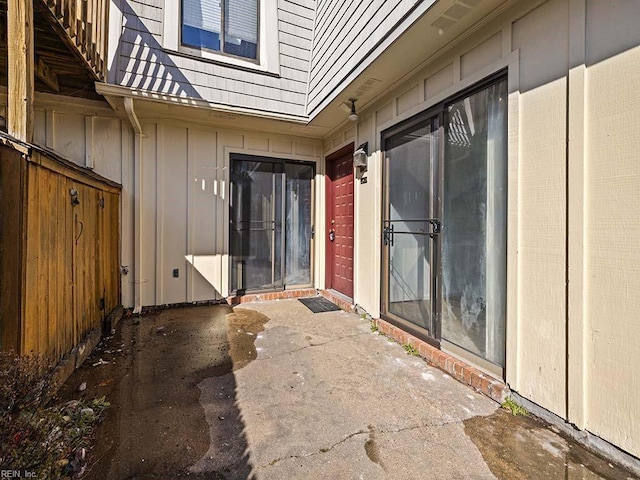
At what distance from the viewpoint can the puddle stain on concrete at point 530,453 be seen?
4.88 feet

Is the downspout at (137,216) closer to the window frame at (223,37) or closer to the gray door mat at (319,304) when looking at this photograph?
the window frame at (223,37)

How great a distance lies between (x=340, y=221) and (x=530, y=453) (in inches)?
141

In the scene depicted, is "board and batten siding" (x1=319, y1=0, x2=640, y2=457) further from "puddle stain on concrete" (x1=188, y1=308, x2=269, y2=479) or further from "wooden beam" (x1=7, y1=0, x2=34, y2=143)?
"wooden beam" (x1=7, y1=0, x2=34, y2=143)

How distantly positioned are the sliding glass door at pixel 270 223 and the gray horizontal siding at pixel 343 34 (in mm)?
1246

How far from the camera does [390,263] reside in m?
3.51

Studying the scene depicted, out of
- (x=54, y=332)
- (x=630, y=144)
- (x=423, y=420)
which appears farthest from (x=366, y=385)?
(x=54, y=332)

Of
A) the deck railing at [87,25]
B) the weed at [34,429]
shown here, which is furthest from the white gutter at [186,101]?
the weed at [34,429]

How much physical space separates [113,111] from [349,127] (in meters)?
3.11

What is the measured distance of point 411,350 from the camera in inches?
114

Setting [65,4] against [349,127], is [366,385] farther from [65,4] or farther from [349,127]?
[65,4]

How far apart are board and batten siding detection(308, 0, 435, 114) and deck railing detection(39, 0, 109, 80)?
2.41 meters

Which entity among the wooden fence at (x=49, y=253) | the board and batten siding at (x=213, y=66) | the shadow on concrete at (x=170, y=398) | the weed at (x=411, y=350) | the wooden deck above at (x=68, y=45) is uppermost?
the board and batten siding at (x=213, y=66)

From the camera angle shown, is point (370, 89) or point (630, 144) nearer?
point (630, 144)

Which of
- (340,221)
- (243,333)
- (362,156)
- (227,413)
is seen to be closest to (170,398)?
(227,413)
